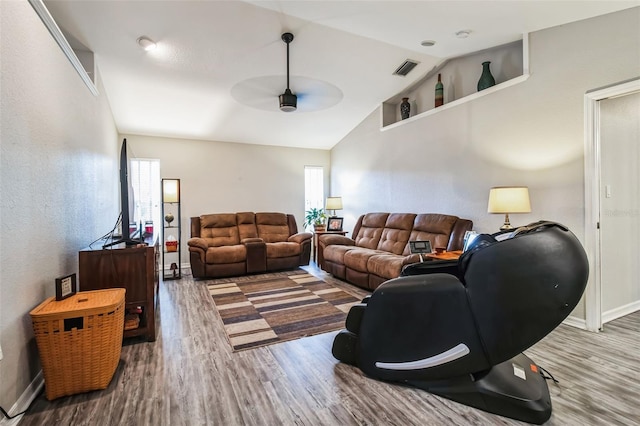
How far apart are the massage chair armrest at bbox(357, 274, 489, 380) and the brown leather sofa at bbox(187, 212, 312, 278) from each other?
3263 millimetres

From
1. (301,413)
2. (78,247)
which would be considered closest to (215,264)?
(78,247)

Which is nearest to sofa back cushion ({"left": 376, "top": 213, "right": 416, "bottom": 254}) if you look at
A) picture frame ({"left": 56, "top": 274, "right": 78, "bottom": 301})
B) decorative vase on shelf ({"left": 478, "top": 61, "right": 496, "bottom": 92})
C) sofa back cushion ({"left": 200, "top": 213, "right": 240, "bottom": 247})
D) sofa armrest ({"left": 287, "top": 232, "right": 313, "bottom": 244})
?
sofa armrest ({"left": 287, "top": 232, "right": 313, "bottom": 244})

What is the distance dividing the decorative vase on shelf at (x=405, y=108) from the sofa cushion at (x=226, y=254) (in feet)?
10.6

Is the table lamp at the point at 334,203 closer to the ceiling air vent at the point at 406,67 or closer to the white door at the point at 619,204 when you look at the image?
the ceiling air vent at the point at 406,67

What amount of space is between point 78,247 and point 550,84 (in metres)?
4.52

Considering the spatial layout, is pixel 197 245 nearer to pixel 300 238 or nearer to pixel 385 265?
pixel 300 238

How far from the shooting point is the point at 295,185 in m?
6.61

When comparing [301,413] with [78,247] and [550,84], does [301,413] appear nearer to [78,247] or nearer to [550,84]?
[78,247]

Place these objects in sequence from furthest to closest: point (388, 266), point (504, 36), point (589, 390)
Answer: point (388, 266) < point (504, 36) < point (589, 390)

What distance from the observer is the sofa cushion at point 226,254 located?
184 inches

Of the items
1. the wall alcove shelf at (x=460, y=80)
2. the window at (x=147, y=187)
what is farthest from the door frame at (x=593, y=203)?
the window at (x=147, y=187)

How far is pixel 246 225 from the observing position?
5.62m

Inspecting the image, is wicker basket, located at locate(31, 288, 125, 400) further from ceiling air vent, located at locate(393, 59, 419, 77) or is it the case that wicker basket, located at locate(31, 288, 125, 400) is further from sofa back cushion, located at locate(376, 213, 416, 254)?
ceiling air vent, located at locate(393, 59, 419, 77)

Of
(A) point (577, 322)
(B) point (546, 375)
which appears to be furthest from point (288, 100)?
(A) point (577, 322)
